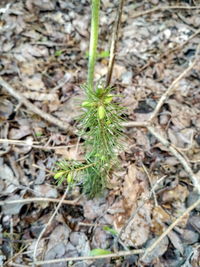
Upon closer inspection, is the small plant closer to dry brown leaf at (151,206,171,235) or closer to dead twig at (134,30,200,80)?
dry brown leaf at (151,206,171,235)

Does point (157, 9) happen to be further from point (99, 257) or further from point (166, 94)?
point (99, 257)

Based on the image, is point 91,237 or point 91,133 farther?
point 91,237

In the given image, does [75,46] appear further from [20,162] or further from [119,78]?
[20,162]

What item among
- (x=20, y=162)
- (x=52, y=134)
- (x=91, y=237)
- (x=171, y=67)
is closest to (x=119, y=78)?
(x=171, y=67)

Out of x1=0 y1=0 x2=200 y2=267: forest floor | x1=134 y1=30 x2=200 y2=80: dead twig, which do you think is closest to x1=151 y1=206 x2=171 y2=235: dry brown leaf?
x1=0 y1=0 x2=200 y2=267: forest floor

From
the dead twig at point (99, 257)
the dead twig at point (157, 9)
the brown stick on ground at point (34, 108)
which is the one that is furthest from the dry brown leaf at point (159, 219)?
the dead twig at point (157, 9)

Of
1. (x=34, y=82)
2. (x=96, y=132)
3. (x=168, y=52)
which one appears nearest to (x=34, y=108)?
(x=34, y=82)
